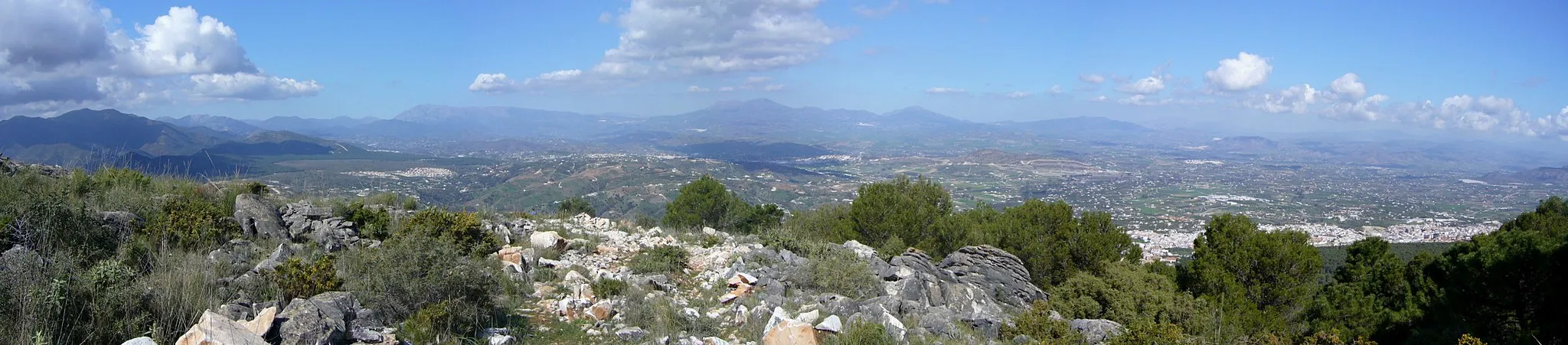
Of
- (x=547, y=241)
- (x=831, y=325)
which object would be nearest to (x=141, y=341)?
(x=831, y=325)

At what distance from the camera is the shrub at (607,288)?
793cm

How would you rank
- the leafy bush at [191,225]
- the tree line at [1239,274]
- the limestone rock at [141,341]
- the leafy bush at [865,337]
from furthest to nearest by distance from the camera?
the tree line at [1239,274] < the leafy bush at [191,225] < the leafy bush at [865,337] < the limestone rock at [141,341]

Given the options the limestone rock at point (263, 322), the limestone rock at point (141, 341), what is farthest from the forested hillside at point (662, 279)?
the limestone rock at point (141, 341)

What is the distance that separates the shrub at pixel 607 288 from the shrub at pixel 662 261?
1.46 m

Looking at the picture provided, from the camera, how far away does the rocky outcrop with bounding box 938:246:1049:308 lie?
12.3m

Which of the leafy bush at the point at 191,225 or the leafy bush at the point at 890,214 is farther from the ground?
the leafy bush at the point at 191,225

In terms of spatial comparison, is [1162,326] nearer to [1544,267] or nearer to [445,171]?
[1544,267]

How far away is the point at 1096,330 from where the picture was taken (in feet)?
27.1

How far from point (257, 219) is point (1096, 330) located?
39.1 ft

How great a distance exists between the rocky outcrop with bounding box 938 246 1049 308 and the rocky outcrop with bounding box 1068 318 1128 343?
303 centimetres

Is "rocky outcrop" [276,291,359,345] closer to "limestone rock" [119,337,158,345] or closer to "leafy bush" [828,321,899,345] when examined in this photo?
"limestone rock" [119,337,158,345]

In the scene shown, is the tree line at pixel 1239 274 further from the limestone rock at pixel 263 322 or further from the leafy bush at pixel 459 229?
the limestone rock at pixel 263 322

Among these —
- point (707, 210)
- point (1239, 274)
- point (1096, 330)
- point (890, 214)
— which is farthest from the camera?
point (707, 210)

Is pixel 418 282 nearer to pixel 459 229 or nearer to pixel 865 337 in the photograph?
pixel 459 229
